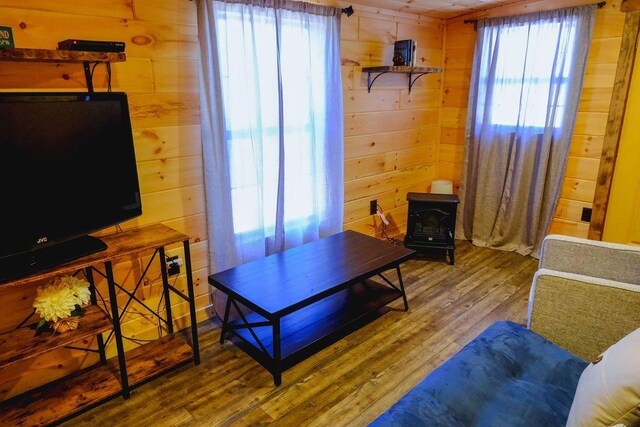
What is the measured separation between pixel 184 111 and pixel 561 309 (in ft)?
7.02

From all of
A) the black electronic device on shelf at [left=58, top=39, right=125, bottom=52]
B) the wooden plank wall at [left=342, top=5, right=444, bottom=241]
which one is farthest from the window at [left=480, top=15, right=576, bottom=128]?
the black electronic device on shelf at [left=58, top=39, right=125, bottom=52]

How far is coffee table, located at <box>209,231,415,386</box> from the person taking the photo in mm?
2193

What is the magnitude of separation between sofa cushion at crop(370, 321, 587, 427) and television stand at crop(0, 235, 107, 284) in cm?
140

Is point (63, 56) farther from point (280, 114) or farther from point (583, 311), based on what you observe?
point (583, 311)

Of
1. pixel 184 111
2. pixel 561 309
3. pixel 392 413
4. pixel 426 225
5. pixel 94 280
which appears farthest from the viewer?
pixel 426 225

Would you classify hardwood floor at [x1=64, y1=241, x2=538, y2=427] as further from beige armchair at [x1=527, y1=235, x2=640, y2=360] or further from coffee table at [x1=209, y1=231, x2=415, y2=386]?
beige armchair at [x1=527, y1=235, x2=640, y2=360]

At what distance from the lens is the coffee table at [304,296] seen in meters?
2.19

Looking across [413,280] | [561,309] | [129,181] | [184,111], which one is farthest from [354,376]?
[184,111]

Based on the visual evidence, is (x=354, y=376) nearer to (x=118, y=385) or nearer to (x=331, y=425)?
(x=331, y=425)

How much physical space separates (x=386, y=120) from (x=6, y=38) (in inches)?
108

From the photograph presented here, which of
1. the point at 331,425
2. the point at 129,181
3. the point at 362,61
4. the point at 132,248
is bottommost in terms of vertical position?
the point at 331,425

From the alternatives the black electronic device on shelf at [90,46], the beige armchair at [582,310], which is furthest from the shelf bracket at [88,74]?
the beige armchair at [582,310]

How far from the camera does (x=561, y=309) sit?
73.0 inches

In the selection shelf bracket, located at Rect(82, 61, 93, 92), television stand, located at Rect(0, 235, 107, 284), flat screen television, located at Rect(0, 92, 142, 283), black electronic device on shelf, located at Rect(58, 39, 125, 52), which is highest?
black electronic device on shelf, located at Rect(58, 39, 125, 52)
